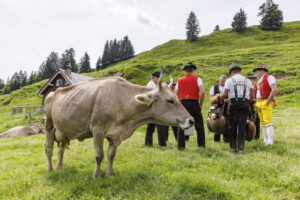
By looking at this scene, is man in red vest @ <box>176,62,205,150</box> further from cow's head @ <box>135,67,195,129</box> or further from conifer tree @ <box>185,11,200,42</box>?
conifer tree @ <box>185,11,200,42</box>

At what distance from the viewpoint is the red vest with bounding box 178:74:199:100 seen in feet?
22.4

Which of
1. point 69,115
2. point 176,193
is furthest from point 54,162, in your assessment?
point 176,193

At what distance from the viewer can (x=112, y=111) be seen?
4.08 metres

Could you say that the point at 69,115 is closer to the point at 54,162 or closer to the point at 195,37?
the point at 54,162

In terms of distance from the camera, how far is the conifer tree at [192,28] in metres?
86.8

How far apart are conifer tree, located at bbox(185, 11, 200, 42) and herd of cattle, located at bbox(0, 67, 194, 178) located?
Result: 8803 cm

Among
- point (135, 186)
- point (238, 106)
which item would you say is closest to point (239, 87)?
point (238, 106)

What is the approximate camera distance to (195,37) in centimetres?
8644

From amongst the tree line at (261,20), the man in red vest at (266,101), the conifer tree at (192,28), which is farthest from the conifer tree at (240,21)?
the man in red vest at (266,101)

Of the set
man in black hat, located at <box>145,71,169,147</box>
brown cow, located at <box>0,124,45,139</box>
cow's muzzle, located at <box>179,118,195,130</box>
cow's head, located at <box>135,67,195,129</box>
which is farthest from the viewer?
brown cow, located at <box>0,124,45,139</box>

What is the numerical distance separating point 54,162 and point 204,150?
4.87m

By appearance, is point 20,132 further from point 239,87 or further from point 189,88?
point 239,87

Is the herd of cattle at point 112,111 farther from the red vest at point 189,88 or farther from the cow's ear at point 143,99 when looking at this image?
the red vest at point 189,88

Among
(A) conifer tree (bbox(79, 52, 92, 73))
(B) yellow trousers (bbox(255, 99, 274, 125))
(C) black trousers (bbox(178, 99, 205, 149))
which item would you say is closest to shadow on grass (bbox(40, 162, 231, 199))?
(C) black trousers (bbox(178, 99, 205, 149))
